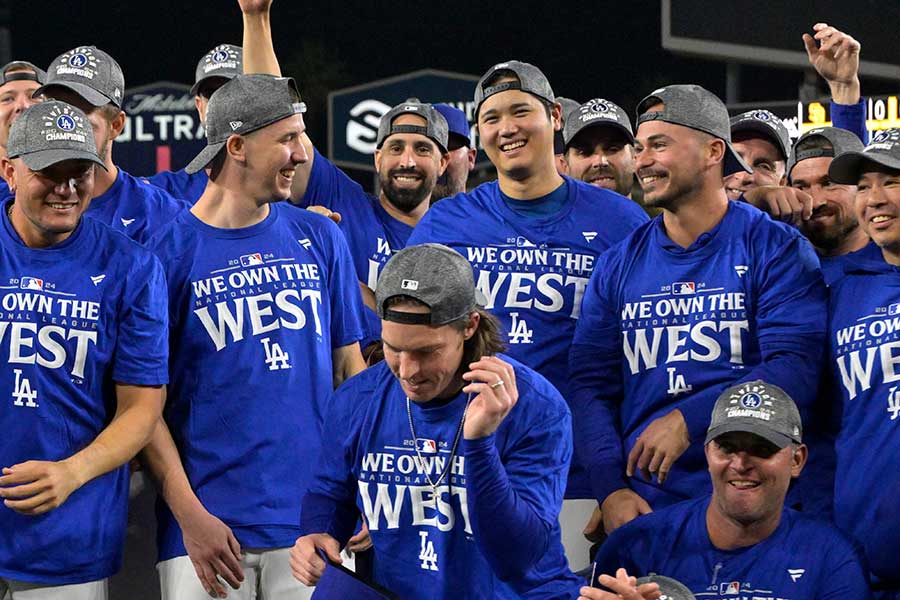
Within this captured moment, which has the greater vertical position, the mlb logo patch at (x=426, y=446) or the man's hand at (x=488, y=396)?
the man's hand at (x=488, y=396)

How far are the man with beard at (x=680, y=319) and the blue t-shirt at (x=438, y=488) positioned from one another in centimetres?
73

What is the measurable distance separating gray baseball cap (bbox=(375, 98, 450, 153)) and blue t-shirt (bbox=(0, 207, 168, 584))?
1840mm

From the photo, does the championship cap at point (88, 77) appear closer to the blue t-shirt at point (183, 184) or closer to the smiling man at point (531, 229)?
the blue t-shirt at point (183, 184)

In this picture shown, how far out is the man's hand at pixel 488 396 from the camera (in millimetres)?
3674

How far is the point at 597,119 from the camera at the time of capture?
252 inches

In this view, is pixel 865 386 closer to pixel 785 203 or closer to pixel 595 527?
pixel 785 203

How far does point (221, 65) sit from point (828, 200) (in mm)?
2496

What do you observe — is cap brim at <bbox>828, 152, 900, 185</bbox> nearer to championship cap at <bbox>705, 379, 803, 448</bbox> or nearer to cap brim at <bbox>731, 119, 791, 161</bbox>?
championship cap at <bbox>705, 379, 803, 448</bbox>

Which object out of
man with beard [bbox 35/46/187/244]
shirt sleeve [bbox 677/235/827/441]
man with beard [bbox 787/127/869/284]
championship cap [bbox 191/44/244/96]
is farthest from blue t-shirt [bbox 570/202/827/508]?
championship cap [bbox 191/44/244/96]

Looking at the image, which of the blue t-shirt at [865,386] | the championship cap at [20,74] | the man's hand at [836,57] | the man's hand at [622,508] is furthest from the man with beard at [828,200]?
the championship cap at [20,74]

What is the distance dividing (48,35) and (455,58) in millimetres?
13598

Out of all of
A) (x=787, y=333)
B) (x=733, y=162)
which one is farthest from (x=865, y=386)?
(x=733, y=162)

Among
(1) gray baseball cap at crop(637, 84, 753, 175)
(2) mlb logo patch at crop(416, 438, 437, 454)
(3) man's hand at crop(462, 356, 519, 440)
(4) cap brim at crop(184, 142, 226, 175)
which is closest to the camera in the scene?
(3) man's hand at crop(462, 356, 519, 440)

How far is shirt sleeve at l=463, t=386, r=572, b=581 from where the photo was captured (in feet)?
12.2
